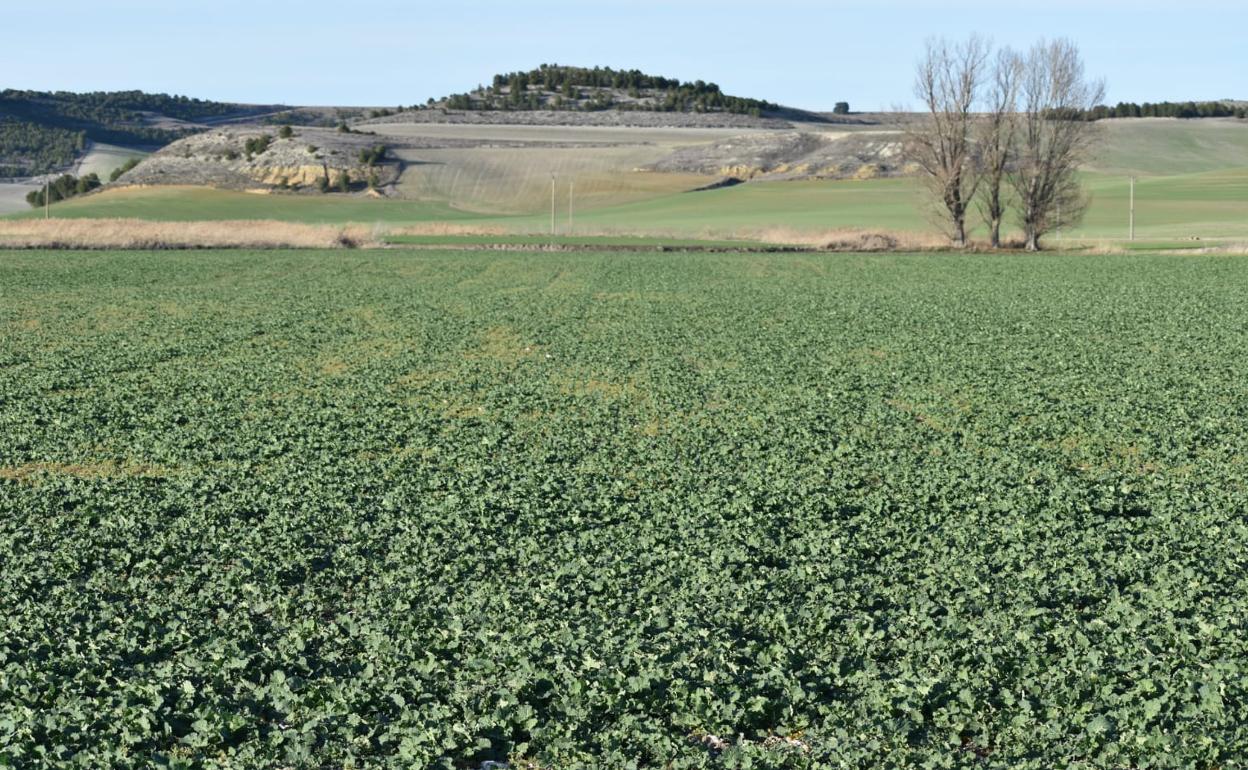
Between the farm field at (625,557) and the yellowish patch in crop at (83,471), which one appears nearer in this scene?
the farm field at (625,557)

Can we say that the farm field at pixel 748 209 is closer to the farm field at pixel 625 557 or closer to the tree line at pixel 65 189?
the tree line at pixel 65 189

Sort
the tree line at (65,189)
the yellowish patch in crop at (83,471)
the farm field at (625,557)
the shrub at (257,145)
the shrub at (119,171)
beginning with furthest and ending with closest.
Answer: the shrub at (119,171), the tree line at (65,189), the shrub at (257,145), the yellowish patch in crop at (83,471), the farm field at (625,557)

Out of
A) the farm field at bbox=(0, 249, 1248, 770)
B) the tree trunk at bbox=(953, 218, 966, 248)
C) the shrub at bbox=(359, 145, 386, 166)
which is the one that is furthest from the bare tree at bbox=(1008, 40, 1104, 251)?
the shrub at bbox=(359, 145, 386, 166)

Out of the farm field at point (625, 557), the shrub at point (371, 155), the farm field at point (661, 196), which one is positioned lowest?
the farm field at point (625, 557)

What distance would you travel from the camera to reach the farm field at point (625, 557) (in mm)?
8422

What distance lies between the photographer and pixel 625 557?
1195 cm

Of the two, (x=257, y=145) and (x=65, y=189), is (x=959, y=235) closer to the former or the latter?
(x=257, y=145)

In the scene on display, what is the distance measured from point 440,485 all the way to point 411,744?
7.10 m

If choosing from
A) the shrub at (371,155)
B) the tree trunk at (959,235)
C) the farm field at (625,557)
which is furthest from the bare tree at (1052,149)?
the shrub at (371,155)

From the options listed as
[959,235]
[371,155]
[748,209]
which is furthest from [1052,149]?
[371,155]

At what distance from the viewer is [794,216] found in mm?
106438

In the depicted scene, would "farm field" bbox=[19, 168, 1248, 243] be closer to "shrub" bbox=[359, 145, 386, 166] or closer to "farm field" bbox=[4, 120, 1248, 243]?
"farm field" bbox=[4, 120, 1248, 243]

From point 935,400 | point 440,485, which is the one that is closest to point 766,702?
point 440,485

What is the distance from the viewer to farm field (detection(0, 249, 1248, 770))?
8.42m
